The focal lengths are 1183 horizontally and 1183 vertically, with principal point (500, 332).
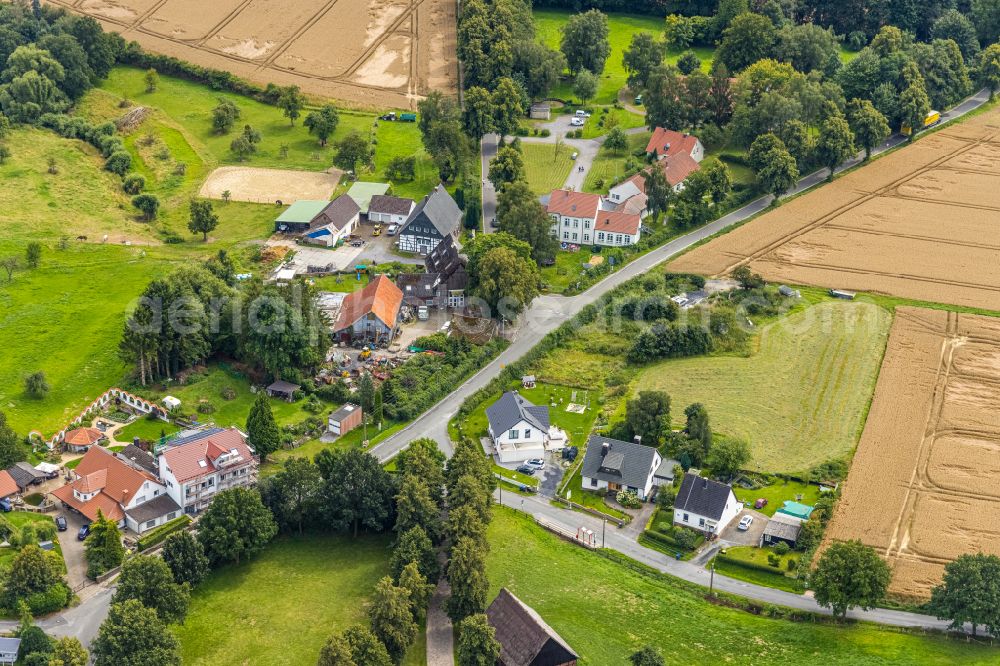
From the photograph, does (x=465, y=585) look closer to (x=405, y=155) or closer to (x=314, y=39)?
(x=405, y=155)

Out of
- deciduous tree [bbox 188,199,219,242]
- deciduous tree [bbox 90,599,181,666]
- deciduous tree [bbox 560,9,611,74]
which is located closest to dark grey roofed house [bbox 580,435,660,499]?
deciduous tree [bbox 90,599,181,666]

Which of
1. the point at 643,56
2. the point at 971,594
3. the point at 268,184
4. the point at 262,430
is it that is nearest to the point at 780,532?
the point at 971,594

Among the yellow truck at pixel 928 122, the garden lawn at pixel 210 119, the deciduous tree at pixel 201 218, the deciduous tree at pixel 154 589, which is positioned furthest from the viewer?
the yellow truck at pixel 928 122

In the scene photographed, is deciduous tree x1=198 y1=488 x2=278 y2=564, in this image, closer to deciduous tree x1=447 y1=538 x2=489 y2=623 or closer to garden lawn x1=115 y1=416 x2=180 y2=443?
deciduous tree x1=447 y1=538 x2=489 y2=623

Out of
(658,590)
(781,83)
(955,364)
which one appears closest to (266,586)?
(658,590)

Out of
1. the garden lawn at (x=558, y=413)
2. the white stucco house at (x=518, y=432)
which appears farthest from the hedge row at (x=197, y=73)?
the white stucco house at (x=518, y=432)

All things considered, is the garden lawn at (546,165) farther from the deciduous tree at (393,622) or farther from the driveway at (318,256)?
the deciduous tree at (393,622)
